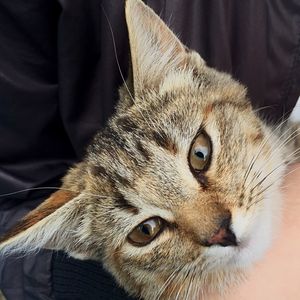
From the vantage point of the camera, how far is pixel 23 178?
1437 millimetres

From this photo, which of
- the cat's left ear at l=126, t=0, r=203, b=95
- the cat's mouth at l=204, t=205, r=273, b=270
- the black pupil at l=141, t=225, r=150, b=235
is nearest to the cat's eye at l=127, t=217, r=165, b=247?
the black pupil at l=141, t=225, r=150, b=235

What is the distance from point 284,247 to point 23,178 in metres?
0.75

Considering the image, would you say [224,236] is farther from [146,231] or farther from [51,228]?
[51,228]

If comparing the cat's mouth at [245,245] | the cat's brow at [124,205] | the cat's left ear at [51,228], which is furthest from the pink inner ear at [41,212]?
the cat's mouth at [245,245]

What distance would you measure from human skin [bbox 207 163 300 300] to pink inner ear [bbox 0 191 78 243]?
0.44 m

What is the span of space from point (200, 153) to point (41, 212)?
40 centimetres

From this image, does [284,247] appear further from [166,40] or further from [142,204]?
[166,40]

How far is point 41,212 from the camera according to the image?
1158 millimetres

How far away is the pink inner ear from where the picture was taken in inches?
43.6

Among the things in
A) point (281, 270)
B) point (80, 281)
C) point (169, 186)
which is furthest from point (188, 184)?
point (80, 281)

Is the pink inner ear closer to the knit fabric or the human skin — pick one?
the knit fabric

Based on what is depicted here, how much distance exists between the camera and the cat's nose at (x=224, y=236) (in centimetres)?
105

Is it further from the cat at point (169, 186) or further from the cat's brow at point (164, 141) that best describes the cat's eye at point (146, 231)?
the cat's brow at point (164, 141)

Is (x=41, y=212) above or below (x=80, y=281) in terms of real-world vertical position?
above
